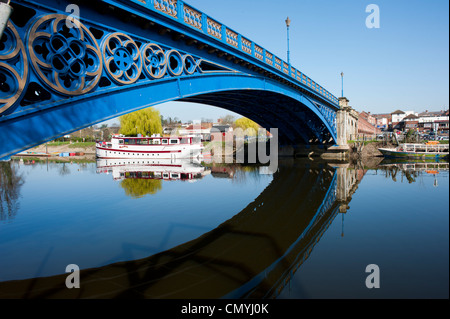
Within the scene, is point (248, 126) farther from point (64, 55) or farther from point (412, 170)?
point (64, 55)

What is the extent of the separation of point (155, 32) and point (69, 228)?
6550mm

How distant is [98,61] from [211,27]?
Result: 539 cm

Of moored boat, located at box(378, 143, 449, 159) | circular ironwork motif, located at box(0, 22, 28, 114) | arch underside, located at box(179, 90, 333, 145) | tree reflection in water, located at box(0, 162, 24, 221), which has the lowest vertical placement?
tree reflection in water, located at box(0, 162, 24, 221)

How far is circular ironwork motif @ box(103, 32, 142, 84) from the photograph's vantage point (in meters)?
6.55

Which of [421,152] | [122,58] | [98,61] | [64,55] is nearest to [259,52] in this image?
[122,58]

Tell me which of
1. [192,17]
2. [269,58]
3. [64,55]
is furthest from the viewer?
[269,58]

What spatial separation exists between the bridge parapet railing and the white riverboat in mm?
18928

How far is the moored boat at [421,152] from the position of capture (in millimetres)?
28328

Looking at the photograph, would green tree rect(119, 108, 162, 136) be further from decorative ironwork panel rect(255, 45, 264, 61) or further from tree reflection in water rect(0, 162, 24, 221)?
decorative ironwork panel rect(255, 45, 264, 61)

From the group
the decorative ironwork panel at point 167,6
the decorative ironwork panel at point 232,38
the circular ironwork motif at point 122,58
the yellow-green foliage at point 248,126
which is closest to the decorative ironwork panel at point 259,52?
the decorative ironwork panel at point 232,38

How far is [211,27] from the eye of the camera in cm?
1007

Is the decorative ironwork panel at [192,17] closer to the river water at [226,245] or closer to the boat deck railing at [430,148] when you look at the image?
the river water at [226,245]

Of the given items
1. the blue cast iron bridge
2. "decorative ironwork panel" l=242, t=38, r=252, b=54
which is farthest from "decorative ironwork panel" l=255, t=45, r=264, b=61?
the blue cast iron bridge
